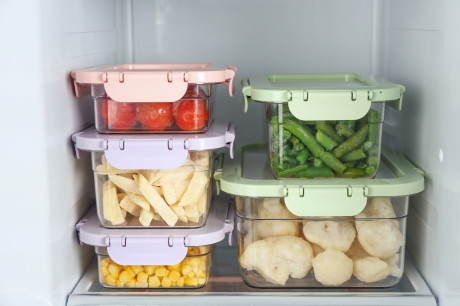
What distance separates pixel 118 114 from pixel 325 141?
1.23 feet

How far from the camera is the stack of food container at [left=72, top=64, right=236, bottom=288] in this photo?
1.03 metres

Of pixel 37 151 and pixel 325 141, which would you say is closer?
pixel 37 151

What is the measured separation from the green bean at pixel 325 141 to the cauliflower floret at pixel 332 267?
18cm

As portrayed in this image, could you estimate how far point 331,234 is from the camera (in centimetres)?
105

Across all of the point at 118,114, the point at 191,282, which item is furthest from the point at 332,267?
the point at 118,114

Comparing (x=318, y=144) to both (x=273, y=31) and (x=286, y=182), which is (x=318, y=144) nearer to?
(x=286, y=182)

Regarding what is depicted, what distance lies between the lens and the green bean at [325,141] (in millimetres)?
1057

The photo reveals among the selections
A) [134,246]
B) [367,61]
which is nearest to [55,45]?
[134,246]

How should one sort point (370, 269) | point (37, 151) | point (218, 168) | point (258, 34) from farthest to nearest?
point (258, 34) → point (218, 168) → point (370, 269) → point (37, 151)

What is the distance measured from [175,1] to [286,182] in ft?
1.96

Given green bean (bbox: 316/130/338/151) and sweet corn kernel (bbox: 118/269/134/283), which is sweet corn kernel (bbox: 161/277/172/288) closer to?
sweet corn kernel (bbox: 118/269/134/283)

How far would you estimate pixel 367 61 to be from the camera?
4.67 ft

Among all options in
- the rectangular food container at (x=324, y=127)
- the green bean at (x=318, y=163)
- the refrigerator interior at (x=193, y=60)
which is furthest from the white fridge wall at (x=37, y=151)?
the green bean at (x=318, y=163)

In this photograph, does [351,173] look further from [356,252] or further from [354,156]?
[356,252]
